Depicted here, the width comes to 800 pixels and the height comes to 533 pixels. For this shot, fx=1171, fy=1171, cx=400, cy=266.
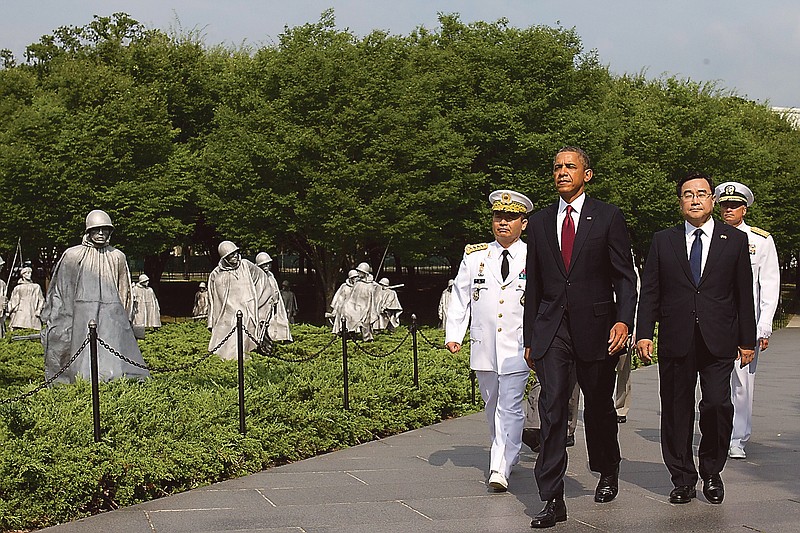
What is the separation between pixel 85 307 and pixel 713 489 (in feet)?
26.8

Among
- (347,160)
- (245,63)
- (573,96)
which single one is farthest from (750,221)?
(245,63)

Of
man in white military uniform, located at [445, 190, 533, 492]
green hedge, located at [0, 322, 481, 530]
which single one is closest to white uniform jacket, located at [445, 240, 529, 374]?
man in white military uniform, located at [445, 190, 533, 492]

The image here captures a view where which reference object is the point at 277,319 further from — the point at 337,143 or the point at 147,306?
the point at 337,143

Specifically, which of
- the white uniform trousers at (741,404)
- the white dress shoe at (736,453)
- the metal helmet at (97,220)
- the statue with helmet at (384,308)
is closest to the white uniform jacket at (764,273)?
the white uniform trousers at (741,404)

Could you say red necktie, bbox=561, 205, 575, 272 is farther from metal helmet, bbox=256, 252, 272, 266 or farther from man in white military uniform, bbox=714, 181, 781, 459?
metal helmet, bbox=256, 252, 272, 266

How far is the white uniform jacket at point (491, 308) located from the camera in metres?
7.30

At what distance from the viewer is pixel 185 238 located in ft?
145

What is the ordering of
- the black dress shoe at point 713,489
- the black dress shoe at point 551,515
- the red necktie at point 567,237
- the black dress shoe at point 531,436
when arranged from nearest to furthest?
the black dress shoe at point 551,515, the red necktie at point 567,237, the black dress shoe at point 713,489, the black dress shoe at point 531,436

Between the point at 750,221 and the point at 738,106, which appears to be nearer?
the point at 750,221

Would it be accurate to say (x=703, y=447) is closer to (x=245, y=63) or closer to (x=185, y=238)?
(x=245, y=63)

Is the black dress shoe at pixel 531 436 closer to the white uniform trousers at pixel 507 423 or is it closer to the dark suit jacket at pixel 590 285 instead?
the white uniform trousers at pixel 507 423

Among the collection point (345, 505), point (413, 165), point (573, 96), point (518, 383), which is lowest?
point (345, 505)

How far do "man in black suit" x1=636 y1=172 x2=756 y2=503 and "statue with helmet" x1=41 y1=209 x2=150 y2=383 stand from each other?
733 cm

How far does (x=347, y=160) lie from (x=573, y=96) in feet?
27.8
